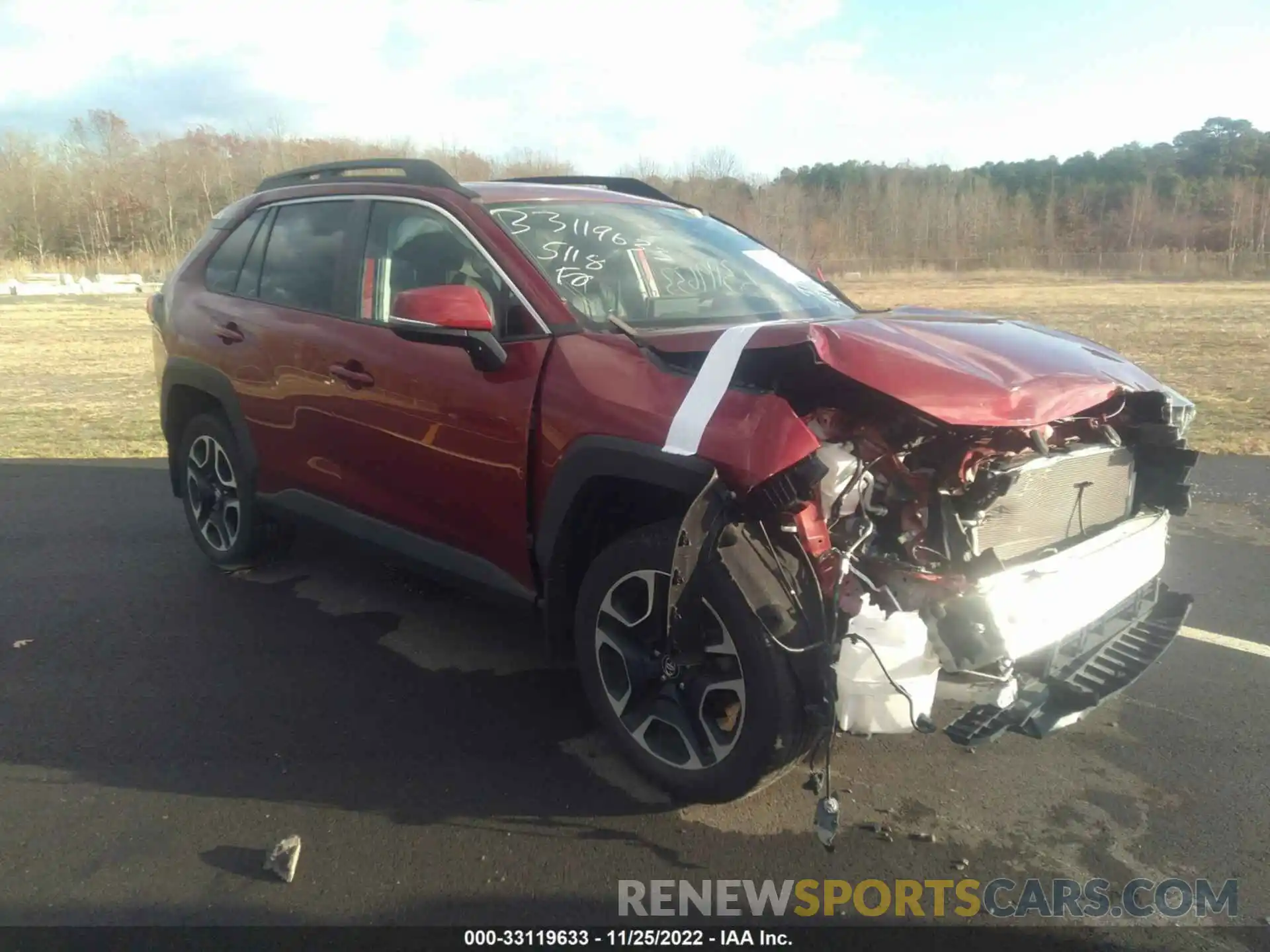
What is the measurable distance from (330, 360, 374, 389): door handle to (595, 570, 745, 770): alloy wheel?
57.6 inches

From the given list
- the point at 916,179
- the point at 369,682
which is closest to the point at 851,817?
the point at 369,682

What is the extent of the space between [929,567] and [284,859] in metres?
2.03

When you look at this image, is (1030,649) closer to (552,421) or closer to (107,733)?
(552,421)

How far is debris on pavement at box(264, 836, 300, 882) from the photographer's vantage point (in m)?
2.71

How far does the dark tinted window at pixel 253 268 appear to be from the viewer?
470cm

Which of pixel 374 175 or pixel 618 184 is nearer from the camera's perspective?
pixel 374 175

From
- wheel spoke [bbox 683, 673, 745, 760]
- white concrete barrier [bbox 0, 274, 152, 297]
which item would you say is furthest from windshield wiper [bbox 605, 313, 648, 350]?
white concrete barrier [bbox 0, 274, 152, 297]

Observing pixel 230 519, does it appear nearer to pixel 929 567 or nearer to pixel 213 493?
pixel 213 493

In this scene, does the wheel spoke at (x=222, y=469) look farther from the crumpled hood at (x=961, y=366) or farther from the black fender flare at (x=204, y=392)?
the crumpled hood at (x=961, y=366)

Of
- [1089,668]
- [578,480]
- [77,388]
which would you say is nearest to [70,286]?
[77,388]

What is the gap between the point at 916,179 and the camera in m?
79.9

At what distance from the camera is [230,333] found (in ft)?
15.3

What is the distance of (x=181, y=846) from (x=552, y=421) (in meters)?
1.70

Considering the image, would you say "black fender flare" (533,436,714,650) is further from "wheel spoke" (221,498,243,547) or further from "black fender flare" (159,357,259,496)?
"wheel spoke" (221,498,243,547)
